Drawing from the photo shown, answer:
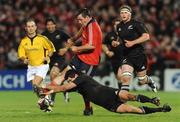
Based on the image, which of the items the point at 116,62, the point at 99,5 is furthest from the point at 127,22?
the point at 99,5

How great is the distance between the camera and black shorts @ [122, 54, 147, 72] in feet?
51.5

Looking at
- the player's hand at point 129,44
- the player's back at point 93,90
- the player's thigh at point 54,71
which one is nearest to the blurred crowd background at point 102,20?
the player's thigh at point 54,71

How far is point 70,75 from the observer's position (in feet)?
46.5

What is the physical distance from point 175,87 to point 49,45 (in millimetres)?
11942

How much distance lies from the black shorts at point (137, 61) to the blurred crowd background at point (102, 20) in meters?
12.1

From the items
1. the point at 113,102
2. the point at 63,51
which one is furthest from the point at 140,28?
the point at 113,102

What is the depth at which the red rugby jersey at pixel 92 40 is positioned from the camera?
583 inches

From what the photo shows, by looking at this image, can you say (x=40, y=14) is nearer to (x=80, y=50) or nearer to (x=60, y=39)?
(x=60, y=39)

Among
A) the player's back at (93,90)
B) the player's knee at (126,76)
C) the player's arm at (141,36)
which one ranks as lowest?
the player's back at (93,90)

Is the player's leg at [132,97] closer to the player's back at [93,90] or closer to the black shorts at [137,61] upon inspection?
the player's back at [93,90]

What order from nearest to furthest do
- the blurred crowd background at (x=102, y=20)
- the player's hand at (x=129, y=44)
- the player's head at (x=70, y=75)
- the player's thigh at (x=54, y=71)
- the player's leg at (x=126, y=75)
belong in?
the player's head at (x=70, y=75), the player's hand at (x=129, y=44), the player's leg at (x=126, y=75), the player's thigh at (x=54, y=71), the blurred crowd background at (x=102, y=20)

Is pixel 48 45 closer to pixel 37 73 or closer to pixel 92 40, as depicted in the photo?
pixel 37 73

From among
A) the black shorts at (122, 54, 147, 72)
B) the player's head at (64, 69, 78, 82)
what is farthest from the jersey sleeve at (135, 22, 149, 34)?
the player's head at (64, 69, 78, 82)

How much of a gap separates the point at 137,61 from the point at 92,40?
62.5 inches
